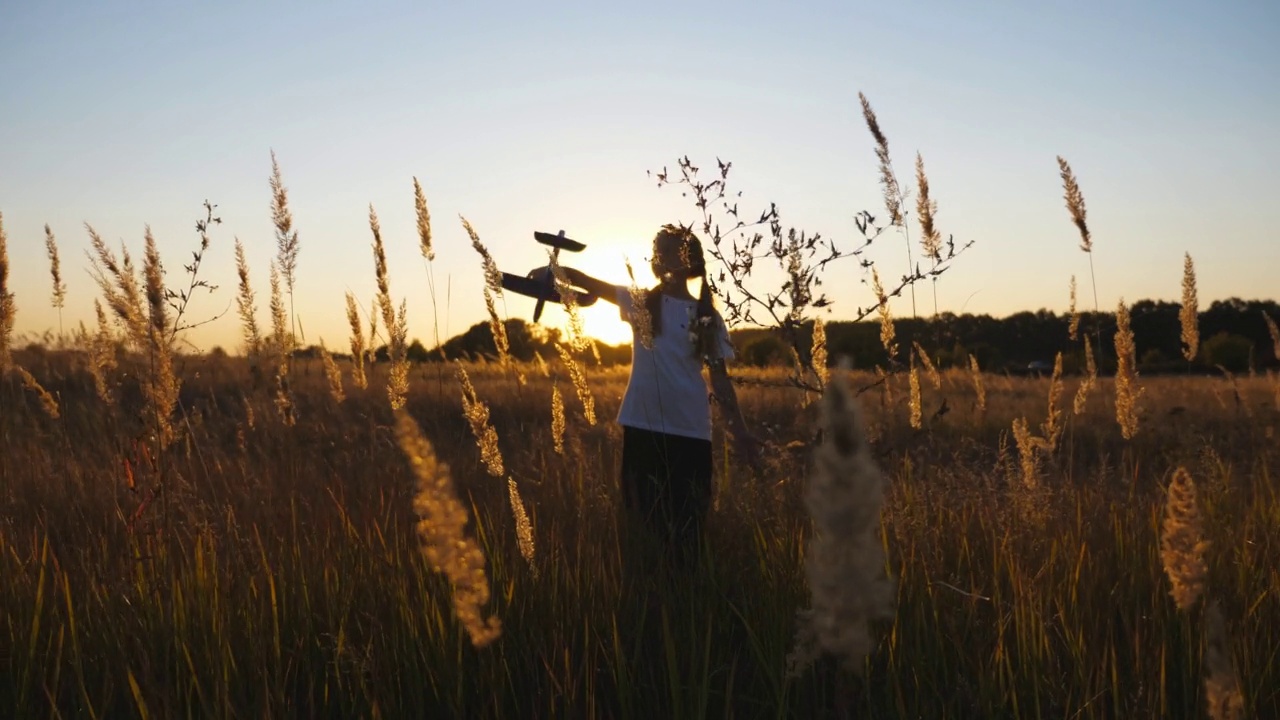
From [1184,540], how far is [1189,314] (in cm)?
331

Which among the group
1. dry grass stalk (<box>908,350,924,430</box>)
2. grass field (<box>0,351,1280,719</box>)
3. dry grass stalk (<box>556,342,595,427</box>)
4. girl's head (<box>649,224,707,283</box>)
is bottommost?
grass field (<box>0,351,1280,719</box>)

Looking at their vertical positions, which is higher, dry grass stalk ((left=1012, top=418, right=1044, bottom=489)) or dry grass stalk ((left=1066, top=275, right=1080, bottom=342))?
dry grass stalk ((left=1066, top=275, right=1080, bottom=342))

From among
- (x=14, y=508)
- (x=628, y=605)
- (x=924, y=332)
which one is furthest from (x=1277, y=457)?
(x=14, y=508)

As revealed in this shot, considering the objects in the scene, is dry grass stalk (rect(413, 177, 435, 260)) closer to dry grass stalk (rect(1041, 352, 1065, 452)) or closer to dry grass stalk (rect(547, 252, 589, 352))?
dry grass stalk (rect(547, 252, 589, 352))

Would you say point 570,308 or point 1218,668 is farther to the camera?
point 570,308

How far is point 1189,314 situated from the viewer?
4.28 m

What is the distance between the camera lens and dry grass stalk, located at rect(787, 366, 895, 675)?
79 centimetres

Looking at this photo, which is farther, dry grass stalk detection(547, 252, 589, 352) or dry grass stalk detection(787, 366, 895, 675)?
dry grass stalk detection(547, 252, 589, 352)

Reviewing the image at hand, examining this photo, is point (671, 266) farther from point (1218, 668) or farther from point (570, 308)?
point (1218, 668)

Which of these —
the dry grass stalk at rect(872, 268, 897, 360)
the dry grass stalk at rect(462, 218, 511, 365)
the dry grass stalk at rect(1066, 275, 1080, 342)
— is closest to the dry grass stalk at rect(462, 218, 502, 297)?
the dry grass stalk at rect(462, 218, 511, 365)

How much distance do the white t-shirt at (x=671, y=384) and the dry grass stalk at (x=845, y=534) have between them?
12.0 feet

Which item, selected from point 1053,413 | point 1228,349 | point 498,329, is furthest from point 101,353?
point 1228,349

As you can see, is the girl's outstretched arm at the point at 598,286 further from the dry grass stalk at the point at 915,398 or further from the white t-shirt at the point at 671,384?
the dry grass stalk at the point at 915,398

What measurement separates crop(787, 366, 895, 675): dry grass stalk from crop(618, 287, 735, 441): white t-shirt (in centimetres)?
367
